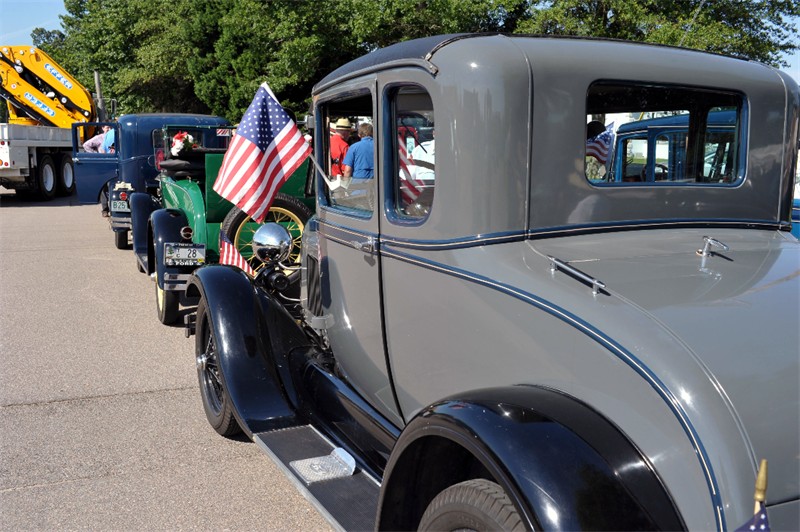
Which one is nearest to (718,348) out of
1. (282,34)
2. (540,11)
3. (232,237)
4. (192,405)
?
(192,405)

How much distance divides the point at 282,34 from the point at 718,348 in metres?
16.8

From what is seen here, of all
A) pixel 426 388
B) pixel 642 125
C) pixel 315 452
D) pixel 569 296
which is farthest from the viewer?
pixel 642 125

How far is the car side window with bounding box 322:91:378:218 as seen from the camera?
291 cm

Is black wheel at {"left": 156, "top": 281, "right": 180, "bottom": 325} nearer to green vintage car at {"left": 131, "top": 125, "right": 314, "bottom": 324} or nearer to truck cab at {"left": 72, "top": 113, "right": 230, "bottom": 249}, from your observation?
green vintage car at {"left": 131, "top": 125, "right": 314, "bottom": 324}

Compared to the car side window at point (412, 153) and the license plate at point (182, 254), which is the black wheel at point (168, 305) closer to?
the license plate at point (182, 254)

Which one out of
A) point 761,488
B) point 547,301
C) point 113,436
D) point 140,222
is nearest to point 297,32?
point 140,222

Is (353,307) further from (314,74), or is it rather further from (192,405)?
(314,74)

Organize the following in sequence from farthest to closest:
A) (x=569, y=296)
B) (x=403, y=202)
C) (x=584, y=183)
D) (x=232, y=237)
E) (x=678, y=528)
→ (x=232, y=237) < (x=403, y=202) < (x=584, y=183) < (x=569, y=296) < (x=678, y=528)

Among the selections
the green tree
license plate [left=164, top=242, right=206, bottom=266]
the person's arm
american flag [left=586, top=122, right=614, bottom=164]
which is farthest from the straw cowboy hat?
the green tree

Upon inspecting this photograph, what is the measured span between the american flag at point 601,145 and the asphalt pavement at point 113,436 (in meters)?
1.95

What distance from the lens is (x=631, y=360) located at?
5.60 feet

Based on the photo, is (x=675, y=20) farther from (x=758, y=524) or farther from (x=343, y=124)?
(x=758, y=524)

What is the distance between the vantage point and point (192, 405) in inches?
177

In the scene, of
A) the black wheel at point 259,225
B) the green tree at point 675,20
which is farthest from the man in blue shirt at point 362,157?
the green tree at point 675,20
